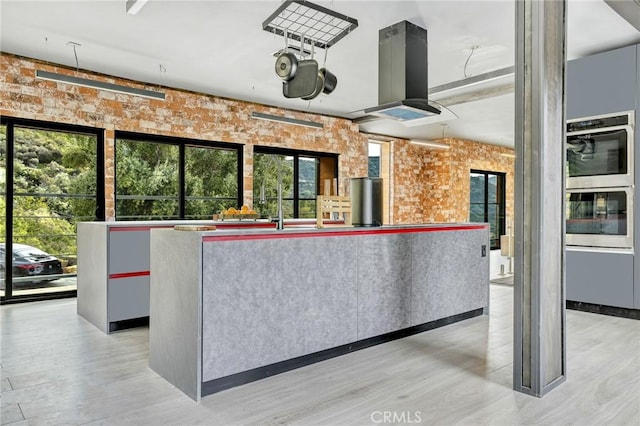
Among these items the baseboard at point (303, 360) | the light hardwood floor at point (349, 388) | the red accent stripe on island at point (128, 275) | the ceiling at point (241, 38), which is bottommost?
the light hardwood floor at point (349, 388)

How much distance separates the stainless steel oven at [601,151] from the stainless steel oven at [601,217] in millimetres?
93

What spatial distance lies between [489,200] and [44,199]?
9651 millimetres

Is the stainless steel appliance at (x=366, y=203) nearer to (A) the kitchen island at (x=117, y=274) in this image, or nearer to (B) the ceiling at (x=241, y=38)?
(B) the ceiling at (x=241, y=38)

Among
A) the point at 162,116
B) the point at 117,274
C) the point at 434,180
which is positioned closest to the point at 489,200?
the point at 434,180

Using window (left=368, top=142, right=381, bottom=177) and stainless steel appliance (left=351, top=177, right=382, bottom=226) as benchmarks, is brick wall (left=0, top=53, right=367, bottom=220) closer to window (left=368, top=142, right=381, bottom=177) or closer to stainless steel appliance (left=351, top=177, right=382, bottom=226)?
window (left=368, top=142, right=381, bottom=177)

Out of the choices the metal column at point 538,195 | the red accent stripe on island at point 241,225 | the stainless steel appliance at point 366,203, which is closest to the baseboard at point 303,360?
the stainless steel appliance at point 366,203

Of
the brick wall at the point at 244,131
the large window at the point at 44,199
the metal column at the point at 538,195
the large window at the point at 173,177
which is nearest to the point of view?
the metal column at the point at 538,195

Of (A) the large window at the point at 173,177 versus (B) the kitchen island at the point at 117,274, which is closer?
(B) the kitchen island at the point at 117,274

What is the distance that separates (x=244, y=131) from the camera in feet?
23.0

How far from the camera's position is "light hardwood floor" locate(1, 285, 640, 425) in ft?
7.36

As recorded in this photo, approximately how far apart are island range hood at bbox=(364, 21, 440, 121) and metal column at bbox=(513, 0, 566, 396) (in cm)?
141

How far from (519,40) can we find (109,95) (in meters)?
5.09

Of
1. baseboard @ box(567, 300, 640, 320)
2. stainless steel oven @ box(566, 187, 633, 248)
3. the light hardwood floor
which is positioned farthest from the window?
the light hardwood floor

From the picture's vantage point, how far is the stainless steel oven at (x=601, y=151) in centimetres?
434
